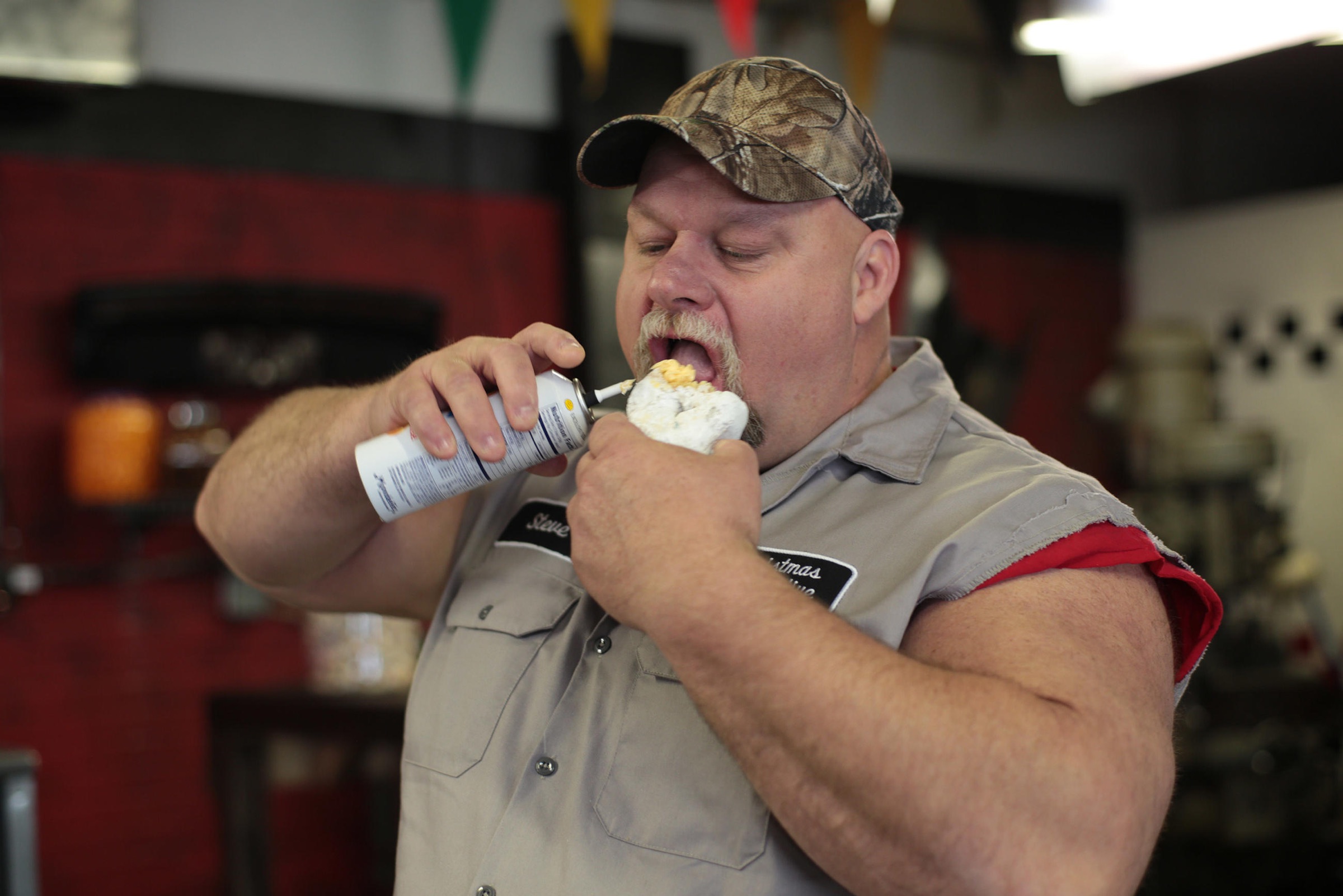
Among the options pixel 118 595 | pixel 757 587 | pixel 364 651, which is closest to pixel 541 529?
pixel 757 587

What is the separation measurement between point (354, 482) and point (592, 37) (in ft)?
9.27

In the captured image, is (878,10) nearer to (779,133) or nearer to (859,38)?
(859,38)

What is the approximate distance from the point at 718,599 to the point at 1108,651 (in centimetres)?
36

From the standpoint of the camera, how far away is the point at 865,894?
103 cm

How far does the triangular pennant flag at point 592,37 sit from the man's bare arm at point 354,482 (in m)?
2.55

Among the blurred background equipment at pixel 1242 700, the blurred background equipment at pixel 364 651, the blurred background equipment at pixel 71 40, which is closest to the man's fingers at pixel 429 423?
the blurred background equipment at pixel 364 651

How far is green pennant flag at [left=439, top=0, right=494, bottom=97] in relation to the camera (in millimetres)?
4332

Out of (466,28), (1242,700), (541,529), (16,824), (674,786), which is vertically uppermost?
(466,28)

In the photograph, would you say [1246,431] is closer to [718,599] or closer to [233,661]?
[233,661]

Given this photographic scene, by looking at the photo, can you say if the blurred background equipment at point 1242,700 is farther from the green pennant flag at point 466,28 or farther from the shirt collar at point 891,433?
the shirt collar at point 891,433

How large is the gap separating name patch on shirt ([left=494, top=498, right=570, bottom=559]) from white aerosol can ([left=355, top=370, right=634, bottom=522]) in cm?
20

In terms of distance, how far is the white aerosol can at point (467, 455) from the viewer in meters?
1.30

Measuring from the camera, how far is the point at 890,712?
95 centimetres

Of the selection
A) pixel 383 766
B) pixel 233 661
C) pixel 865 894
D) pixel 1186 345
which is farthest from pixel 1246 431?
pixel 865 894
